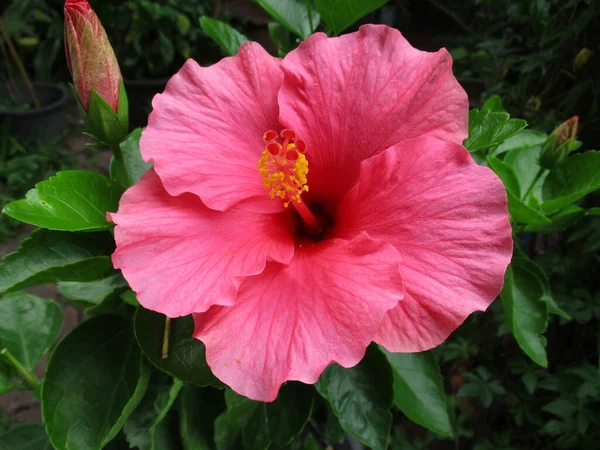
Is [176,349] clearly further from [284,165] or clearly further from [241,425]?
[284,165]

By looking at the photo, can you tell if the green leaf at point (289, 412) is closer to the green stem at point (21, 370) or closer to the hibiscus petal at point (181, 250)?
the hibiscus petal at point (181, 250)

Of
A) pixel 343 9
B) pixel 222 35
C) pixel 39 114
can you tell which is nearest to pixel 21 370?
pixel 222 35

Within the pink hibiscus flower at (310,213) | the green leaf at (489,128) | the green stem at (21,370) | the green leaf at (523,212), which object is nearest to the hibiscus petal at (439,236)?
the pink hibiscus flower at (310,213)

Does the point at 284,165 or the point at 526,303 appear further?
the point at 526,303

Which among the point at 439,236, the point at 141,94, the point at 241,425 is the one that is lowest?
the point at 141,94

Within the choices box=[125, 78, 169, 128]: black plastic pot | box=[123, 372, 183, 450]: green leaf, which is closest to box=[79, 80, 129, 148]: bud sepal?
box=[123, 372, 183, 450]: green leaf

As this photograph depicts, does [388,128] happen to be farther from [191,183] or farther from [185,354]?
[185,354]

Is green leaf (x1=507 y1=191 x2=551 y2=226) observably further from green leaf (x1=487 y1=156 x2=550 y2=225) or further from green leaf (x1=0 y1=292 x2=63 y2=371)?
green leaf (x1=0 y1=292 x2=63 y2=371)
